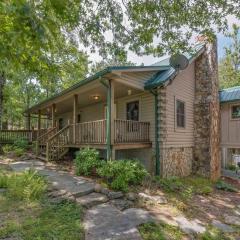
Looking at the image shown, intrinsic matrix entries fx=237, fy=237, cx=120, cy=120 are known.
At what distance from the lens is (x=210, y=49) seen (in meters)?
12.3

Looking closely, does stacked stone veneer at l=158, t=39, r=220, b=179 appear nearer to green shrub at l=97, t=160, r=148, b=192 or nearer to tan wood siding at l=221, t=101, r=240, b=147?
tan wood siding at l=221, t=101, r=240, b=147

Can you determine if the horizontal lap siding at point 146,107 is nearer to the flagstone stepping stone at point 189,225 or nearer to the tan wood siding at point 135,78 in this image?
the tan wood siding at point 135,78

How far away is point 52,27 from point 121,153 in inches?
386

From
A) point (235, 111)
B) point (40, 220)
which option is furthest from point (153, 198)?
point (235, 111)

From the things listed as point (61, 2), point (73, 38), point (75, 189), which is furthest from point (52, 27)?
point (73, 38)

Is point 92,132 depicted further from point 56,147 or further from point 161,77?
point 161,77

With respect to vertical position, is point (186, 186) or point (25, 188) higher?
point (25, 188)

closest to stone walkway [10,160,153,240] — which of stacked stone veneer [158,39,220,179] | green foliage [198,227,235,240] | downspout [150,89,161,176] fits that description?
green foliage [198,227,235,240]

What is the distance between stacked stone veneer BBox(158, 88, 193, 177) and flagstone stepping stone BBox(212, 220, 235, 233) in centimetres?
419

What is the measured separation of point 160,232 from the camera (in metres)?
4.86

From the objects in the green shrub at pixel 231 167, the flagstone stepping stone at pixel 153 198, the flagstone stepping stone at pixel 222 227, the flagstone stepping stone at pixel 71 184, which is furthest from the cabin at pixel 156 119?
the flagstone stepping stone at pixel 222 227

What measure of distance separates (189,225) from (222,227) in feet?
3.11

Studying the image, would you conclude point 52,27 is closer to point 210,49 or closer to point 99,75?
point 99,75

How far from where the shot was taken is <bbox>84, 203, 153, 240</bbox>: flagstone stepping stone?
448 cm
